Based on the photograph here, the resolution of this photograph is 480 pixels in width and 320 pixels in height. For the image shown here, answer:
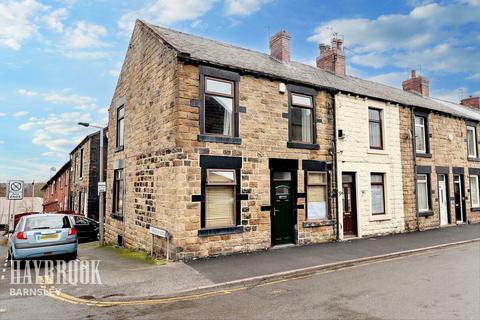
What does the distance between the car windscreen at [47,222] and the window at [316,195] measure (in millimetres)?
8470

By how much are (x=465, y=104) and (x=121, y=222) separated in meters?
27.6

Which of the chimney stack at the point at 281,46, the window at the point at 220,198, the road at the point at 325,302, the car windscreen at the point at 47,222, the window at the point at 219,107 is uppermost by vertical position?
the chimney stack at the point at 281,46

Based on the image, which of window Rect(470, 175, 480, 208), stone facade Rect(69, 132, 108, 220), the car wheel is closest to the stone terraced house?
the car wheel

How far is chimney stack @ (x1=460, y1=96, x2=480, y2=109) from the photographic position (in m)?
26.6

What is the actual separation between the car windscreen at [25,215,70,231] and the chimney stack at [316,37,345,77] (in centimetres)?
1416

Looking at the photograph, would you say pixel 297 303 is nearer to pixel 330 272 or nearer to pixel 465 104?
pixel 330 272

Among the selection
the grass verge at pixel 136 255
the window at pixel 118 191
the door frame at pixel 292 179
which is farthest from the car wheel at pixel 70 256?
the door frame at pixel 292 179

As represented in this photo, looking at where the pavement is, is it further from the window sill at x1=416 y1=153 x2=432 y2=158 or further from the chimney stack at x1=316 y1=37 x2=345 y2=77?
the chimney stack at x1=316 y1=37 x2=345 y2=77

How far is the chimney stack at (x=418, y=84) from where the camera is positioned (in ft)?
73.5

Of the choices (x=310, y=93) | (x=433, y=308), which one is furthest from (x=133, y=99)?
(x=433, y=308)

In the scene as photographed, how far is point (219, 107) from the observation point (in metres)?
11.1

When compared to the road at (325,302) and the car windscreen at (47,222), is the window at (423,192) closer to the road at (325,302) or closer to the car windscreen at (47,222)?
the road at (325,302)

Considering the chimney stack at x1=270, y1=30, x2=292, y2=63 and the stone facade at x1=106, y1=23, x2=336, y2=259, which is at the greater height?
the chimney stack at x1=270, y1=30, x2=292, y2=63

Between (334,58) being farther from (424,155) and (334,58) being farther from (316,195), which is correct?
(316,195)
